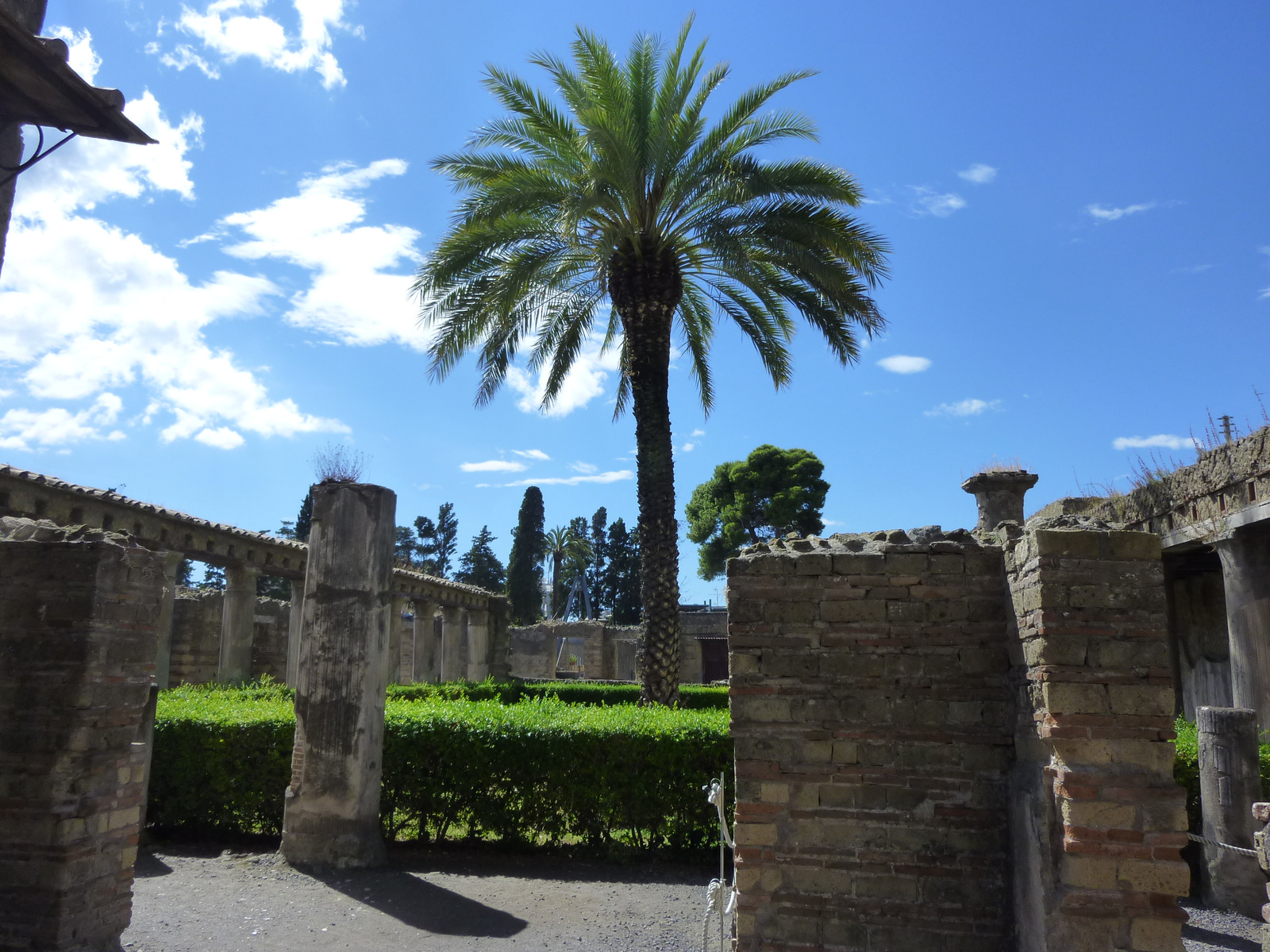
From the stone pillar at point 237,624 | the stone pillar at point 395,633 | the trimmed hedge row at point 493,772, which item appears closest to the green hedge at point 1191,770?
the trimmed hedge row at point 493,772

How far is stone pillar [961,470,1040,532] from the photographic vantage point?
11.3 metres

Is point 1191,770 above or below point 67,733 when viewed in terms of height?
below

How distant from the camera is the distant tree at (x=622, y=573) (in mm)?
49250

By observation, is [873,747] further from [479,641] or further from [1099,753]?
[479,641]

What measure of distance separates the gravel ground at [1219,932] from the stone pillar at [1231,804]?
12cm

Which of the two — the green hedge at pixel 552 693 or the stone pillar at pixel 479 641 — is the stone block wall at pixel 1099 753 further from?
the stone pillar at pixel 479 641

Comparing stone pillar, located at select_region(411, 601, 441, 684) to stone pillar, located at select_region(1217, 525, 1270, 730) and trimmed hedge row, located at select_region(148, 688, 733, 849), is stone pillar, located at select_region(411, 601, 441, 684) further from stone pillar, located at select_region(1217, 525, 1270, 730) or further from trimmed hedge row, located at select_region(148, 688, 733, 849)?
stone pillar, located at select_region(1217, 525, 1270, 730)

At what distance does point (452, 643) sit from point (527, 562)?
14659 mm

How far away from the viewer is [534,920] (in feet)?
20.2

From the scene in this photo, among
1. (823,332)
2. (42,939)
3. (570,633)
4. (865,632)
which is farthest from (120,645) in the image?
(570,633)

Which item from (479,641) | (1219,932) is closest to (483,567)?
(479,641)

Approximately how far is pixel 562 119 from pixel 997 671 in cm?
923

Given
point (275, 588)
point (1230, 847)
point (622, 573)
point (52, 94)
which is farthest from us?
point (622, 573)

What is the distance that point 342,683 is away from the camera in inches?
297
